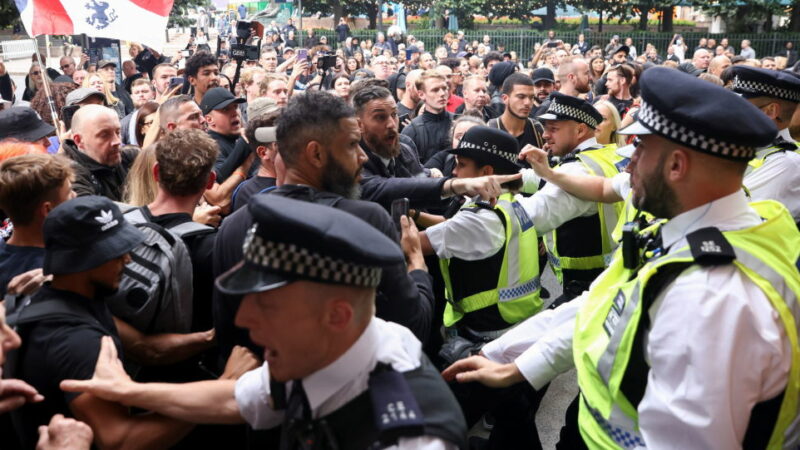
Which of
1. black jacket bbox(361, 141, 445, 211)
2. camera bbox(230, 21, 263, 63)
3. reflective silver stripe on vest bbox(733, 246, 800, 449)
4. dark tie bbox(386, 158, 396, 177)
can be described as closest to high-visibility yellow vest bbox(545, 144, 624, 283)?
dark tie bbox(386, 158, 396, 177)

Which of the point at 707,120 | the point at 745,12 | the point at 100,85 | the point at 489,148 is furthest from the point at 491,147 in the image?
the point at 745,12

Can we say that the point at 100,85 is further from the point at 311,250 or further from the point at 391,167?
the point at 311,250

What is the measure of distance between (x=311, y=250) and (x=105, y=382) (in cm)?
87

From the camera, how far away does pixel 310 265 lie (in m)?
1.62

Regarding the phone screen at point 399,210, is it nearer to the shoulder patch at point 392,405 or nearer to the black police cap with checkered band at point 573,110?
the shoulder patch at point 392,405

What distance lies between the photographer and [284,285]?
1642 mm

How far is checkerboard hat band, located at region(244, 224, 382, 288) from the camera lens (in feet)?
5.31

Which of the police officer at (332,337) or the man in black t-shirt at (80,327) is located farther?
the man in black t-shirt at (80,327)

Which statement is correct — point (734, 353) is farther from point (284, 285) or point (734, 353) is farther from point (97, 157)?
point (97, 157)

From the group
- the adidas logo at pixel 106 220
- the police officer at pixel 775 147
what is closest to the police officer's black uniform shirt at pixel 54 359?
the adidas logo at pixel 106 220

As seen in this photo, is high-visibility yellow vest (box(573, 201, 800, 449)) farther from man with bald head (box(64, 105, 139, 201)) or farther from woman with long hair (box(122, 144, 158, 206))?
man with bald head (box(64, 105, 139, 201))

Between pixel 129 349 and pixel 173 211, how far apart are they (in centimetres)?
75

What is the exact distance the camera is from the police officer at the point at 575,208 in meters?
3.93

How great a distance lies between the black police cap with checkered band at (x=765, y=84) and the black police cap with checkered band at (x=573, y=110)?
3.09 feet
